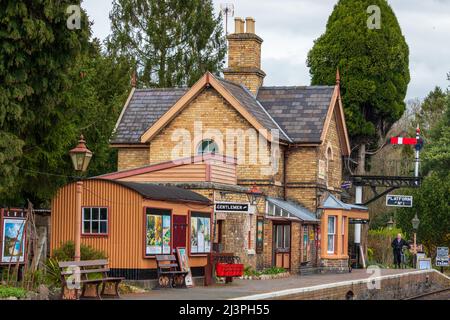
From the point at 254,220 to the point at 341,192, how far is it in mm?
11663

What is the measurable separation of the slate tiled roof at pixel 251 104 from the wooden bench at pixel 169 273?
1189 centimetres

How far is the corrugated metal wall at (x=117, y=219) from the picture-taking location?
28.3 m

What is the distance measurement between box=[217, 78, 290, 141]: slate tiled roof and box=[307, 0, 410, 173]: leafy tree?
1271cm

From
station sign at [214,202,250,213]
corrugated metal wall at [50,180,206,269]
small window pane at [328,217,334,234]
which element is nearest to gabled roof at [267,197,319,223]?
small window pane at [328,217,334,234]

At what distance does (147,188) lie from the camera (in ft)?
96.0

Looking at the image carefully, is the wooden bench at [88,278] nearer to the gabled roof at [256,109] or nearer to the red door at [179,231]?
the red door at [179,231]

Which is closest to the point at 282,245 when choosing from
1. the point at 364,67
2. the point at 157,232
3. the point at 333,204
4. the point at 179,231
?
the point at 333,204

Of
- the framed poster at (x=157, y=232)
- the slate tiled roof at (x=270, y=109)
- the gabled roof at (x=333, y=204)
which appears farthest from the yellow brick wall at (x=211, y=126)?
the framed poster at (x=157, y=232)

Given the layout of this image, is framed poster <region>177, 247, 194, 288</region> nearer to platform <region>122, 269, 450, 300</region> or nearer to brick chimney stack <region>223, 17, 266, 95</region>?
platform <region>122, 269, 450, 300</region>

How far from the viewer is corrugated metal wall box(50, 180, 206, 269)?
28281 millimetres

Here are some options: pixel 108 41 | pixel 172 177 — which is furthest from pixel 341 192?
pixel 108 41

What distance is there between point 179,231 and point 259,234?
23.8ft

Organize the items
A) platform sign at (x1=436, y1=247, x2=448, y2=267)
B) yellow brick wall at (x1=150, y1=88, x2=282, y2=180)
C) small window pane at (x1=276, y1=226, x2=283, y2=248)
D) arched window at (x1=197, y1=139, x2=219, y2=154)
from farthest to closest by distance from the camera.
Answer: platform sign at (x1=436, y1=247, x2=448, y2=267) < arched window at (x1=197, y1=139, x2=219, y2=154) < yellow brick wall at (x1=150, y1=88, x2=282, y2=180) < small window pane at (x1=276, y1=226, x2=283, y2=248)

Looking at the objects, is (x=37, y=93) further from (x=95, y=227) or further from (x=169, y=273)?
(x=169, y=273)
